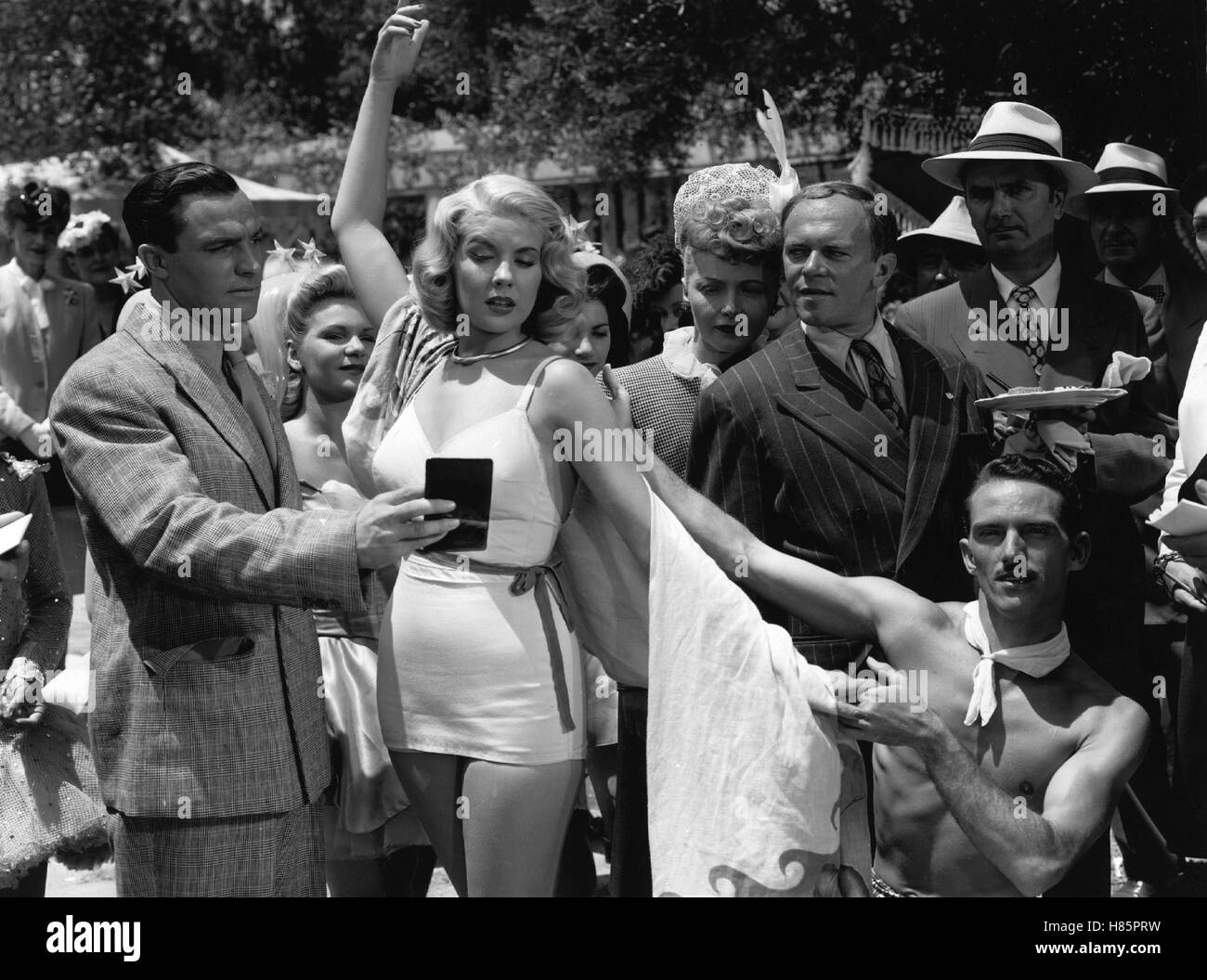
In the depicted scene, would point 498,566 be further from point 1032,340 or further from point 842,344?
point 1032,340

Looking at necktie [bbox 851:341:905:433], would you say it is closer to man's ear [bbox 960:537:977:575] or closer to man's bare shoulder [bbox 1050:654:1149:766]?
man's ear [bbox 960:537:977:575]

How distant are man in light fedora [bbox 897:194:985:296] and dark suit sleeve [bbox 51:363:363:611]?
3.06 m

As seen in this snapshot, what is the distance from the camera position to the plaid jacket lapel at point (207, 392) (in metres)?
2.91

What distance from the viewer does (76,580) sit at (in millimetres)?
8648

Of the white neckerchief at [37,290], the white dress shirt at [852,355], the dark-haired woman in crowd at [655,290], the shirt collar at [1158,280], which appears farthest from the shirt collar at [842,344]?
the white neckerchief at [37,290]

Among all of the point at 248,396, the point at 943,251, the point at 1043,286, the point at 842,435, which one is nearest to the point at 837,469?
the point at 842,435

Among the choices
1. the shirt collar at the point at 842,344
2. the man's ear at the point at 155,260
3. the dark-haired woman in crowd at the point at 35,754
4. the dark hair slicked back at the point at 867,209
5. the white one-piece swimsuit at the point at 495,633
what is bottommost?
the dark-haired woman in crowd at the point at 35,754

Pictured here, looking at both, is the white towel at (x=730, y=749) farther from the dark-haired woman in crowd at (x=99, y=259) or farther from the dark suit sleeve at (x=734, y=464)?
the dark-haired woman in crowd at (x=99, y=259)

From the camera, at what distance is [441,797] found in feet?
10.1

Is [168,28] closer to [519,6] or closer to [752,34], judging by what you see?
[519,6]

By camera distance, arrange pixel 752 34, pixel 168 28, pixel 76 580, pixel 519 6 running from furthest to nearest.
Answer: pixel 168 28 → pixel 519 6 → pixel 76 580 → pixel 752 34

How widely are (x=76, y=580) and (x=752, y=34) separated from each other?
4.60 m

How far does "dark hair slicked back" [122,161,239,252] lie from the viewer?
118 inches
